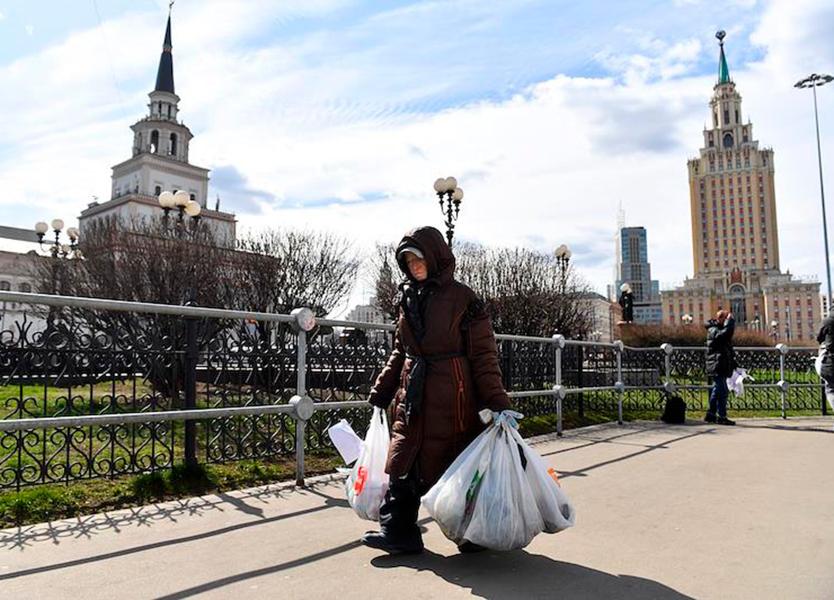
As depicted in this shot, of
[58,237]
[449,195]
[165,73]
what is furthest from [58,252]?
[165,73]

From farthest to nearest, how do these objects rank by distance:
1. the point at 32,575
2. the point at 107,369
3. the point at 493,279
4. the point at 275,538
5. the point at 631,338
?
1. the point at 631,338
2. the point at 493,279
3. the point at 107,369
4. the point at 275,538
5. the point at 32,575

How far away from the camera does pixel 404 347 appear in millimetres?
3939

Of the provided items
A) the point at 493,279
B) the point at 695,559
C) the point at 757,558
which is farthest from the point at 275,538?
the point at 493,279

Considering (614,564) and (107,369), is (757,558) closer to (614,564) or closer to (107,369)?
(614,564)

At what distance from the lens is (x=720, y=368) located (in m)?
10.9

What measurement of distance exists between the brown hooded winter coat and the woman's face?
33 millimetres

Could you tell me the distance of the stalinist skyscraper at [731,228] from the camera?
127688 millimetres

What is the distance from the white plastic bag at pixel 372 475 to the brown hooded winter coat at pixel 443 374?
217mm

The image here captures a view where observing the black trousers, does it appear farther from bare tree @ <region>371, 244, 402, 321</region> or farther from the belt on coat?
bare tree @ <region>371, 244, 402, 321</region>

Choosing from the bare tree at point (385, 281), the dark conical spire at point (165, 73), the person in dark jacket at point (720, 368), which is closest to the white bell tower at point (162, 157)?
the dark conical spire at point (165, 73)

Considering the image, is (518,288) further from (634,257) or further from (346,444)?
(634,257)

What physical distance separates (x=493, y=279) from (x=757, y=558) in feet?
84.0

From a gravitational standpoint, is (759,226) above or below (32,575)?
above

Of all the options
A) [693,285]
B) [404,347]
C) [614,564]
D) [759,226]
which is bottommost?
[614,564]
